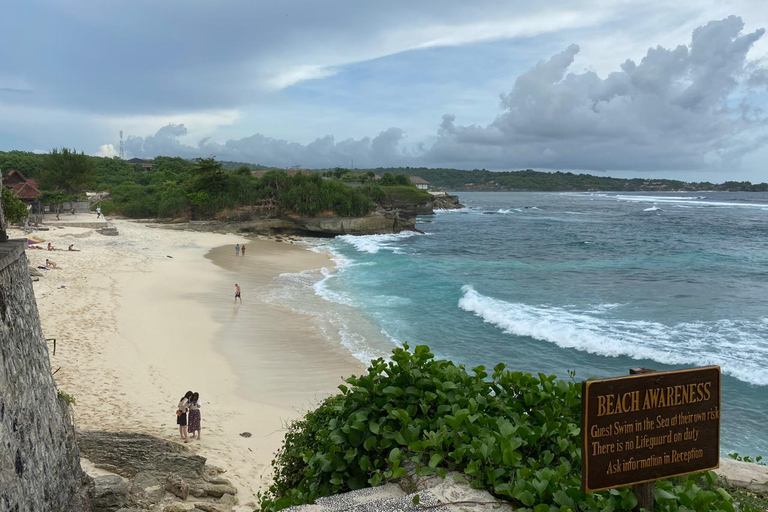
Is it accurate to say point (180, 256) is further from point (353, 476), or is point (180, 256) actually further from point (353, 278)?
point (353, 476)

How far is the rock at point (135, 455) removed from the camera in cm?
843

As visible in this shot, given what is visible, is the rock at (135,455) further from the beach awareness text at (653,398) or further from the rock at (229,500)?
the beach awareness text at (653,398)

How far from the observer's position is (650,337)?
17703mm

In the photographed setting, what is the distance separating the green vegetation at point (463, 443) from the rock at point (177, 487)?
3.26 m

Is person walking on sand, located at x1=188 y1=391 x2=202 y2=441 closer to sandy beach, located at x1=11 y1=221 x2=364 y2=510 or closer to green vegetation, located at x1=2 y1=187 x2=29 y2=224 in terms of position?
sandy beach, located at x1=11 y1=221 x2=364 y2=510

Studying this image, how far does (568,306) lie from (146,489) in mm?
19389

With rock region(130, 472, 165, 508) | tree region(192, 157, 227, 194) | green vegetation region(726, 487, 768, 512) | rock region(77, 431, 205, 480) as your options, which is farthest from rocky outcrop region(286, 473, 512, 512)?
tree region(192, 157, 227, 194)

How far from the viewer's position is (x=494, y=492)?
372 centimetres

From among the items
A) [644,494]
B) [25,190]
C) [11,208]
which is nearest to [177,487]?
[644,494]

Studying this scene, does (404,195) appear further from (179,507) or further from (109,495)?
(179,507)

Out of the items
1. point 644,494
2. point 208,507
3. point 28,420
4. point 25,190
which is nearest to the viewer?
point 644,494

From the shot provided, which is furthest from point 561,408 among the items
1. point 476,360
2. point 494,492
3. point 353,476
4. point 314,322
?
point 314,322

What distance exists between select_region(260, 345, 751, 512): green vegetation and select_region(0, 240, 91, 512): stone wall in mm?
2953

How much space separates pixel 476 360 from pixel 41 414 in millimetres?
11992
